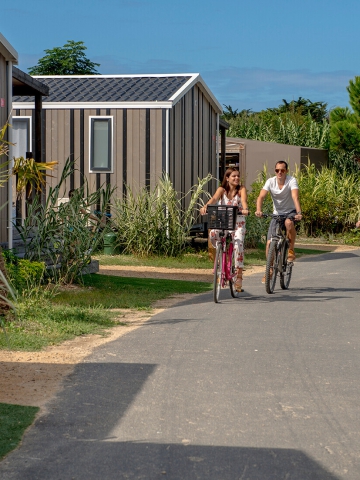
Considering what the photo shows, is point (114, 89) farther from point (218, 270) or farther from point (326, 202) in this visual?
point (218, 270)

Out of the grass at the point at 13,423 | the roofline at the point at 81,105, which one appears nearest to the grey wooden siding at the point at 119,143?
the roofline at the point at 81,105

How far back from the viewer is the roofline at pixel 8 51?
13.3 metres

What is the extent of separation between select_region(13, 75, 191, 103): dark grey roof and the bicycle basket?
908 centimetres

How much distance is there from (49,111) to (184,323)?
12700mm

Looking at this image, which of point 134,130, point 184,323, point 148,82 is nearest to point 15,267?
point 184,323

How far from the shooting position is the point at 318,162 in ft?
101

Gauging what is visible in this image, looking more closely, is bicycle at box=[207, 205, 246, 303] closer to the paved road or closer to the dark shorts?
the dark shorts

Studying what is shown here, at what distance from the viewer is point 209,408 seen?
19.6 ft

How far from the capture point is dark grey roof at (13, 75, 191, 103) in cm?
2088

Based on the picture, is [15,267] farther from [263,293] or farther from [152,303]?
[263,293]

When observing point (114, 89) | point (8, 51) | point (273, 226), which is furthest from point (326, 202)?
point (8, 51)

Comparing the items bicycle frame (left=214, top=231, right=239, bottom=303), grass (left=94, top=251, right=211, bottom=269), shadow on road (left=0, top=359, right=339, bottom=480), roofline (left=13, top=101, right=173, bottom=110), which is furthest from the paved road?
roofline (left=13, top=101, right=173, bottom=110)

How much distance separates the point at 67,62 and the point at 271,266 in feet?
139

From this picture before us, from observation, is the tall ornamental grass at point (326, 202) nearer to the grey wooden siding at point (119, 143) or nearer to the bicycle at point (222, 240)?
the grey wooden siding at point (119, 143)
